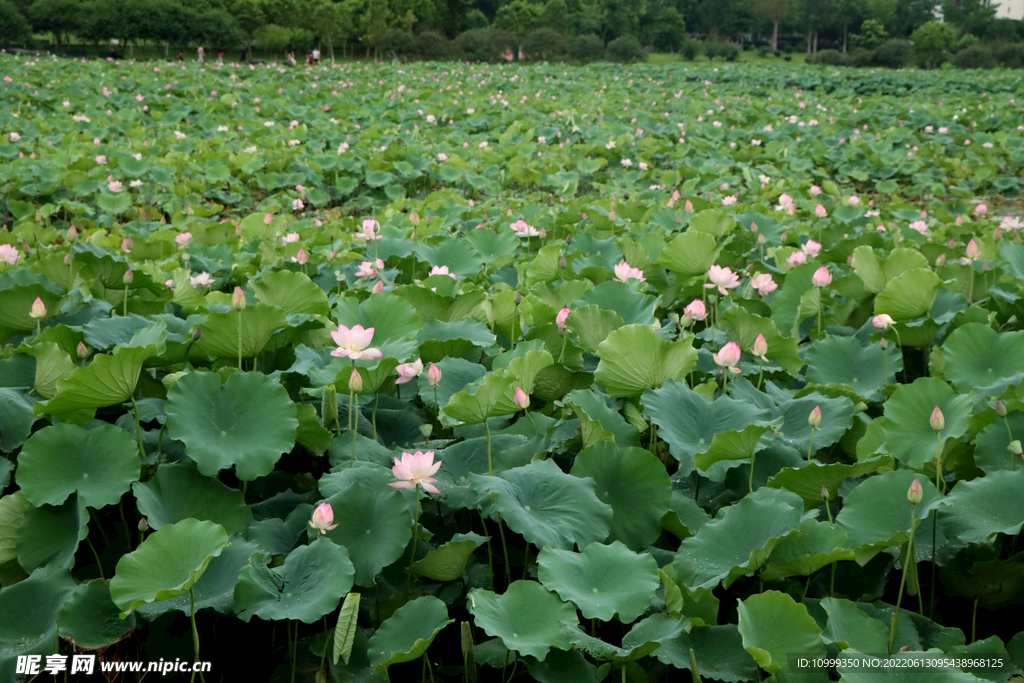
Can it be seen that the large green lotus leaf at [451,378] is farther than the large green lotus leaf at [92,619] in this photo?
Yes

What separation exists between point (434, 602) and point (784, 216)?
3097mm

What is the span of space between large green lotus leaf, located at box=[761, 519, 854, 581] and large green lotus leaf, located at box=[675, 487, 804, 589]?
0.06 ft

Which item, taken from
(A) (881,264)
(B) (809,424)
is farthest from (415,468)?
(A) (881,264)

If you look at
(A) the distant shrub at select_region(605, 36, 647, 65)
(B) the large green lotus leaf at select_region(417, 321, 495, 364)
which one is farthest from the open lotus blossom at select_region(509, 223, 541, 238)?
(A) the distant shrub at select_region(605, 36, 647, 65)

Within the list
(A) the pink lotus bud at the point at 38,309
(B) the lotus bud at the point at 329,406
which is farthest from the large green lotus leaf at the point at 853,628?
(A) the pink lotus bud at the point at 38,309

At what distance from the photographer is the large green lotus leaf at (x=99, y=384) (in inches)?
48.6

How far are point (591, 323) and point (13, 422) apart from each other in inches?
48.5

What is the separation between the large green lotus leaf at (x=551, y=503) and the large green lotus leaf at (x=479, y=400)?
5.6 inches

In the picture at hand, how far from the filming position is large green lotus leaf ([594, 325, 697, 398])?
1.46m

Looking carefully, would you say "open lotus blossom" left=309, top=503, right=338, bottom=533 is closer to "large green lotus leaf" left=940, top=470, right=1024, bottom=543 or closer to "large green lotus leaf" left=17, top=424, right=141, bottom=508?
"large green lotus leaf" left=17, top=424, right=141, bottom=508

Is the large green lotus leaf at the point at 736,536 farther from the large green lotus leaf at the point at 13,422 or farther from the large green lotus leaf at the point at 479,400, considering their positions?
the large green lotus leaf at the point at 13,422

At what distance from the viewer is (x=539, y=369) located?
1568 millimetres

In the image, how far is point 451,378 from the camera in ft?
5.32

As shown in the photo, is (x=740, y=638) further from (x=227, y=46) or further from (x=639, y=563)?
(x=227, y=46)
